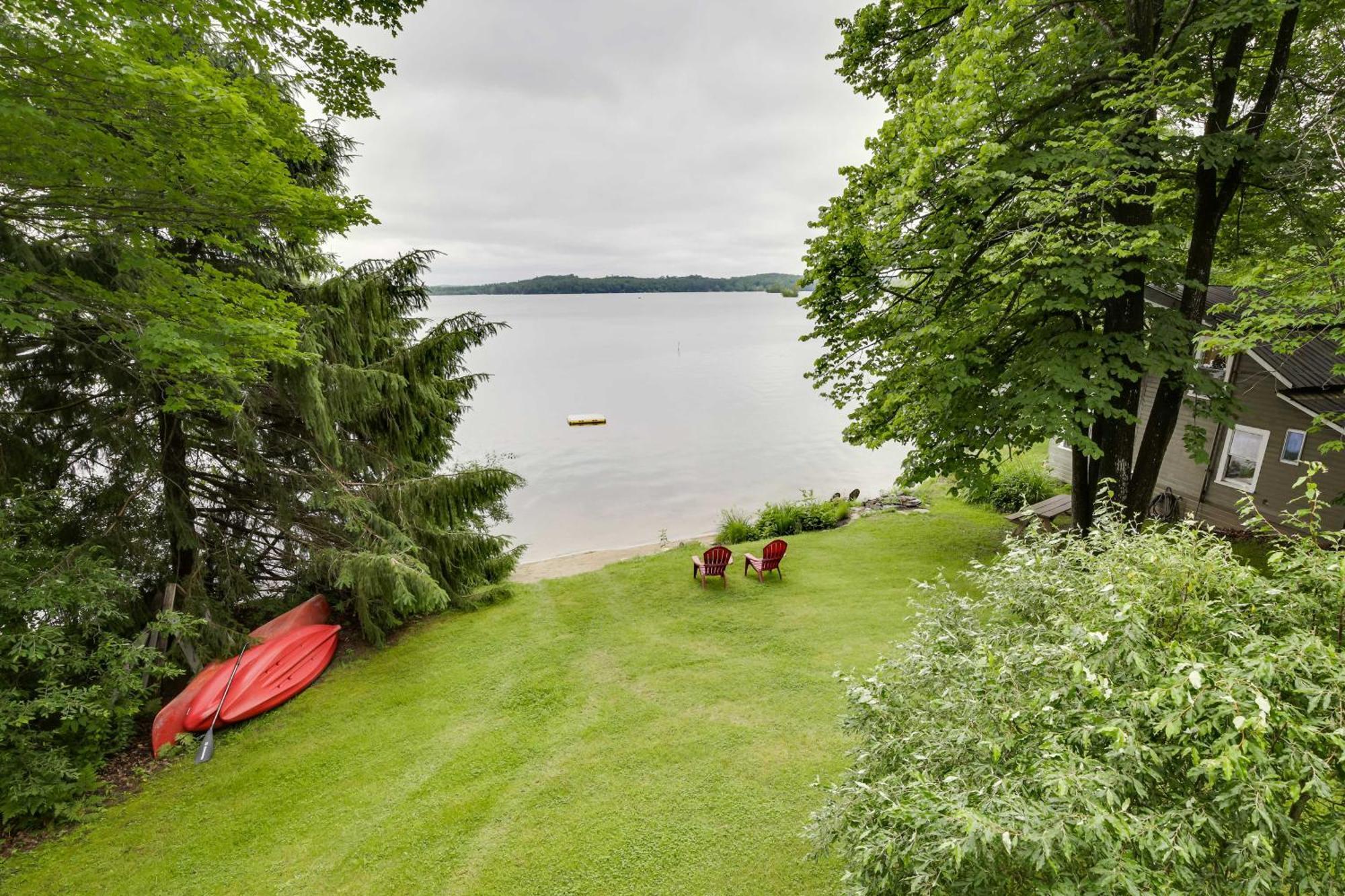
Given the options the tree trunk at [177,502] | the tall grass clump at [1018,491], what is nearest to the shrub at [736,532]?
the tall grass clump at [1018,491]

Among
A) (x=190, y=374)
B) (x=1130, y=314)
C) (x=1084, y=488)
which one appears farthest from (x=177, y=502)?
(x=1084, y=488)

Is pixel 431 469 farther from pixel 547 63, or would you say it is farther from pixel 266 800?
pixel 547 63

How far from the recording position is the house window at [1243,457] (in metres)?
12.4

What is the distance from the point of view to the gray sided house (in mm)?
10367

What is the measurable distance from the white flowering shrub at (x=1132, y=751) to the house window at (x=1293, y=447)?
1250cm

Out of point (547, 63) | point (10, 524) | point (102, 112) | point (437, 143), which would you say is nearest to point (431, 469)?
point (10, 524)

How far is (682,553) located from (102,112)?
12.8 meters

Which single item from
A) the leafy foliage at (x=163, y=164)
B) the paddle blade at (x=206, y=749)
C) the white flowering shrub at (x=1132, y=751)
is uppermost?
the leafy foliage at (x=163, y=164)

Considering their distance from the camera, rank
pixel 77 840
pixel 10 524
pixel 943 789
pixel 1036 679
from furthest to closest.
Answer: pixel 10 524, pixel 77 840, pixel 1036 679, pixel 943 789

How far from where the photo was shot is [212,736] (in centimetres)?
696

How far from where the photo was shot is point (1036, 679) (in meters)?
3.00

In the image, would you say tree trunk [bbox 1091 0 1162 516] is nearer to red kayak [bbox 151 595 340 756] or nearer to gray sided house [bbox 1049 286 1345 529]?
gray sided house [bbox 1049 286 1345 529]

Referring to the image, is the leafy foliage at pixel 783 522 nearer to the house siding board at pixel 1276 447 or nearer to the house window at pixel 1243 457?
the house window at pixel 1243 457

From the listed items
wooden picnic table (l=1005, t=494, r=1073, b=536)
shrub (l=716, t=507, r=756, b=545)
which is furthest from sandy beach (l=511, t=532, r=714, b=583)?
wooden picnic table (l=1005, t=494, r=1073, b=536)
